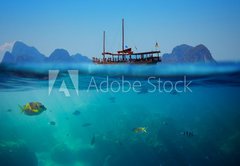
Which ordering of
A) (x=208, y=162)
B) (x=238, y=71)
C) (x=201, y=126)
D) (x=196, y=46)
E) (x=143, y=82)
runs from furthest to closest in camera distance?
(x=201, y=126) < (x=208, y=162) < (x=143, y=82) < (x=238, y=71) < (x=196, y=46)

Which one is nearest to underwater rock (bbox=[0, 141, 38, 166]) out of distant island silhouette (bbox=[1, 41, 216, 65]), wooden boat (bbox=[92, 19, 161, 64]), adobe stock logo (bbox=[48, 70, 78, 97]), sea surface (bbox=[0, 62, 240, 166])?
sea surface (bbox=[0, 62, 240, 166])

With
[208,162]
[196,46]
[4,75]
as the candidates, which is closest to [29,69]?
[4,75]

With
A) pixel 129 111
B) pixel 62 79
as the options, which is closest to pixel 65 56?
pixel 62 79

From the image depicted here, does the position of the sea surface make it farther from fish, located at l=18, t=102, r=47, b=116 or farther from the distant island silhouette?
fish, located at l=18, t=102, r=47, b=116

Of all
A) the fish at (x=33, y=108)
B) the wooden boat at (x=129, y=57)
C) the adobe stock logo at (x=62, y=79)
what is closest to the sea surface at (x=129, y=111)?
the adobe stock logo at (x=62, y=79)

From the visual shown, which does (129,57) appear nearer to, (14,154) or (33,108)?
(33,108)

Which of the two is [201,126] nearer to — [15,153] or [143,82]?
[143,82]
